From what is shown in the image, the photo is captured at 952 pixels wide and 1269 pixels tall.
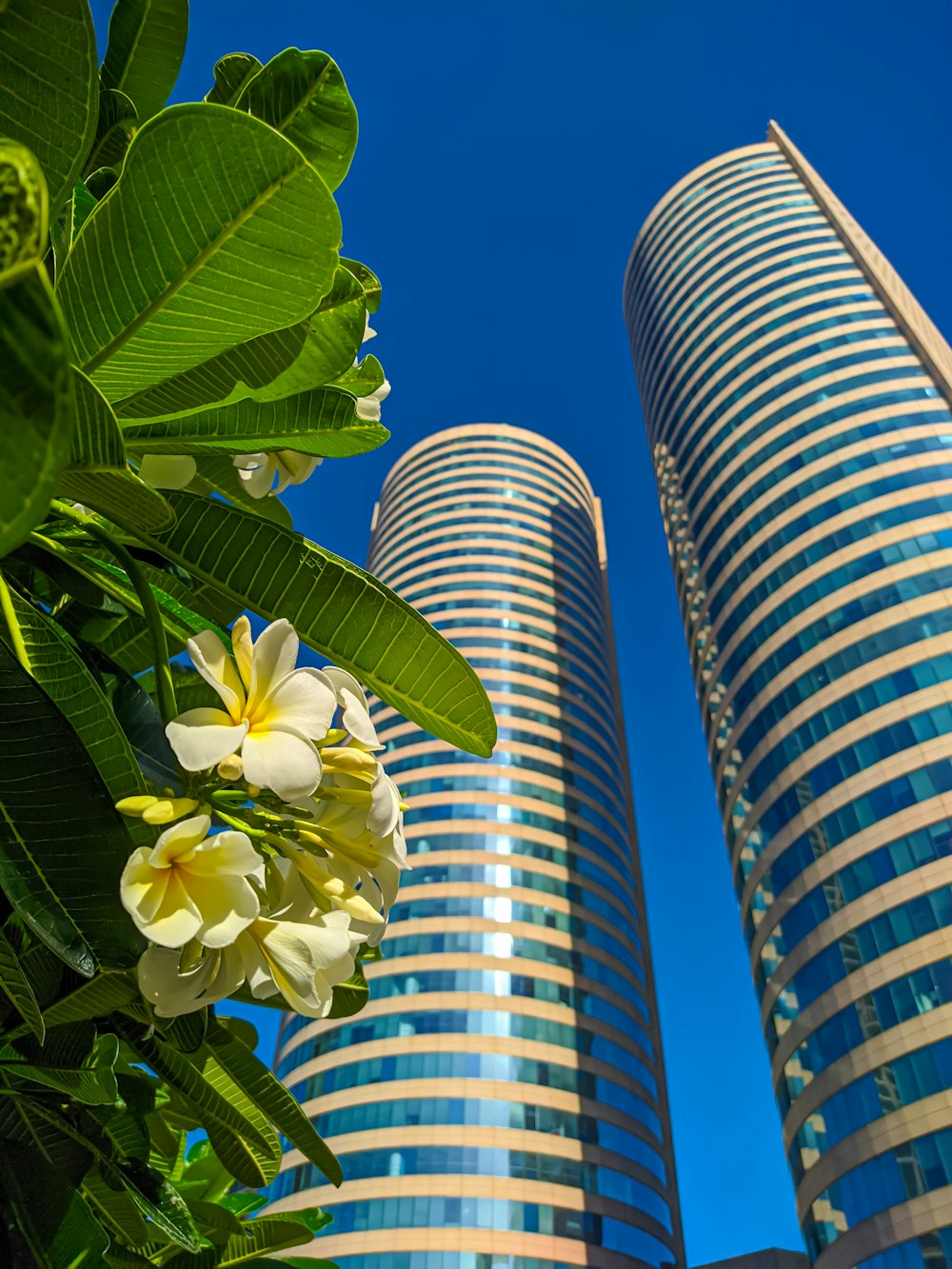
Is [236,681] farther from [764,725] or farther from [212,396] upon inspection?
[764,725]

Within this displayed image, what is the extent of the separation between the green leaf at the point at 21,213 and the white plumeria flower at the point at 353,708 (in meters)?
0.55

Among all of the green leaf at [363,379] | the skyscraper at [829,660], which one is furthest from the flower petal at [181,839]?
the skyscraper at [829,660]

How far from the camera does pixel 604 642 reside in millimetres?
55844

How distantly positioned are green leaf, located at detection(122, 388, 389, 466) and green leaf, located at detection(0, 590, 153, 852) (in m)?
0.26

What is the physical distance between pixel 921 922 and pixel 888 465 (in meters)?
16.9

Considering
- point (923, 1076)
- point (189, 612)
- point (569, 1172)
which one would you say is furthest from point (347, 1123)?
point (189, 612)

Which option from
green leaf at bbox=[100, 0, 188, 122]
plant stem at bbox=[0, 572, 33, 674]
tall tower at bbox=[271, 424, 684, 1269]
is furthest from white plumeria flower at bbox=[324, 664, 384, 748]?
tall tower at bbox=[271, 424, 684, 1269]

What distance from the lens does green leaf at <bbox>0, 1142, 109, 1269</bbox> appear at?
1494mm

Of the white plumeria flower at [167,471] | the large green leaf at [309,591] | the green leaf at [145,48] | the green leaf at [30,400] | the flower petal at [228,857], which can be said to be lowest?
the green leaf at [30,400]

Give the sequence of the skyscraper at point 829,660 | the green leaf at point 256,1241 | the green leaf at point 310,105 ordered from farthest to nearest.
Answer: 1. the skyscraper at point 829,660
2. the green leaf at point 256,1241
3. the green leaf at point 310,105

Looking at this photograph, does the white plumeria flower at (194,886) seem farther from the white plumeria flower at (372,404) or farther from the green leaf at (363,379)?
the green leaf at (363,379)

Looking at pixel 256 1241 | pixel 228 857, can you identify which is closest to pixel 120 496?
pixel 228 857

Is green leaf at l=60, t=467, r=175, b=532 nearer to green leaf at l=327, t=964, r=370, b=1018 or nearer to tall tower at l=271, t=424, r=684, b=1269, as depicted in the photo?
green leaf at l=327, t=964, r=370, b=1018

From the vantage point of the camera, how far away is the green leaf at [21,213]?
1.43ft
